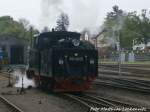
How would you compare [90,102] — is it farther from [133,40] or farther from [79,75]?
[133,40]

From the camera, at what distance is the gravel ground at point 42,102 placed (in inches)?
588

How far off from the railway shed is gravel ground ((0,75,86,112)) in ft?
61.3

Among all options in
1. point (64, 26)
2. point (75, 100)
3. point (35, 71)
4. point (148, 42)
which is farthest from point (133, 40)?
point (75, 100)

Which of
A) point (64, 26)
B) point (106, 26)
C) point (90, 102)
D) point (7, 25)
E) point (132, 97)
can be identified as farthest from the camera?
point (7, 25)

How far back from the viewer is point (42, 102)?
1709cm

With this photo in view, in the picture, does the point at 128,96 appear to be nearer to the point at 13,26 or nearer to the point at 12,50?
the point at 12,50

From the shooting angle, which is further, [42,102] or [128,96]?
[128,96]

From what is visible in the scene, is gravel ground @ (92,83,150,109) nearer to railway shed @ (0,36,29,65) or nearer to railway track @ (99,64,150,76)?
railway track @ (99,64,150,76)

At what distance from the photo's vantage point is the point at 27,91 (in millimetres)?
21828

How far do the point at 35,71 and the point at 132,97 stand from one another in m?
5.94

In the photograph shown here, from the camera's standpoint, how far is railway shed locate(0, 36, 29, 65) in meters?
39.9

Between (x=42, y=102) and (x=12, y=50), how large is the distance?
24.1 m

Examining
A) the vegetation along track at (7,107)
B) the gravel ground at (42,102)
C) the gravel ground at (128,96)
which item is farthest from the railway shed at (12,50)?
the vegetation along track at (7,107)

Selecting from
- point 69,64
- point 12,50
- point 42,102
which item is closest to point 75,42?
point 69,64
